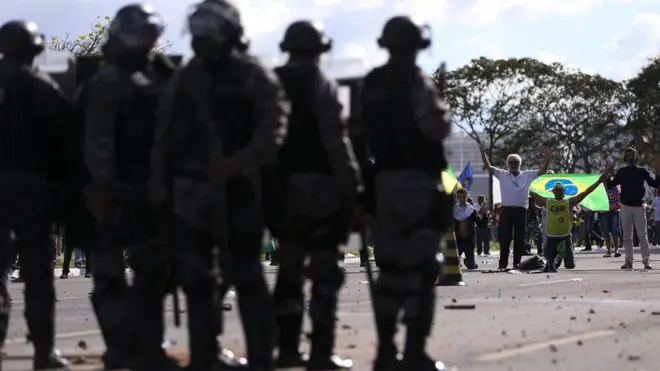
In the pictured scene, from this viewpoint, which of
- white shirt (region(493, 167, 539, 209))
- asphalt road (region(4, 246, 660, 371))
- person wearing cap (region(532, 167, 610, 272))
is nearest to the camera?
asphalt road (region(4, 246, 660, 371))

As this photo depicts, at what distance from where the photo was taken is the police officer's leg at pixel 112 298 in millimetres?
8305

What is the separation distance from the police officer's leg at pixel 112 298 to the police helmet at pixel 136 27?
3.38 ft

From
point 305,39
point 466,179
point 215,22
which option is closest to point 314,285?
point 305,39

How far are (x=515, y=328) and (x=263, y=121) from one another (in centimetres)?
456

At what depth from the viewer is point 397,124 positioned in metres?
7.98

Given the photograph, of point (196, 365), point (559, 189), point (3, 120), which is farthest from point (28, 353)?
point (559, 189)

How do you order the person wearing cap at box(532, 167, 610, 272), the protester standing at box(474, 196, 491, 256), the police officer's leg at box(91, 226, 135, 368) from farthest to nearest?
the protester standing at box(474, 196, 491, 256) → the person wearing cap at box(532, 167, 610, 272) → the police officer's leg at box(91, 226, 135, 368)

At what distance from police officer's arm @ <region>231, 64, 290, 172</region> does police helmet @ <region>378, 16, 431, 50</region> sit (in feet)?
2.92

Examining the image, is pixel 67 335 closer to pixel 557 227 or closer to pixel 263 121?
pixel 263 121

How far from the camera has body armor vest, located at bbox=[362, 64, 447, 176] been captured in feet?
26.1

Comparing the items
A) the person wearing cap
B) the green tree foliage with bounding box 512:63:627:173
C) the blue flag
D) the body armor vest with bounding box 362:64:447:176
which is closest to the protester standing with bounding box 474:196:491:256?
the blue flag

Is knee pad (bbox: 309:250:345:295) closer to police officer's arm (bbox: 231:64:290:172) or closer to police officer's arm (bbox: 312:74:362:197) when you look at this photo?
police officer's arm (bbox: 312:74:362:197)

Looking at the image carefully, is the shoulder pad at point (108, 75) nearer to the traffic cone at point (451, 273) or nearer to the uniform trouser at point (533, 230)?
the traffic cone at point (451, 273)

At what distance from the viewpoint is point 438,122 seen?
7.81 meters
